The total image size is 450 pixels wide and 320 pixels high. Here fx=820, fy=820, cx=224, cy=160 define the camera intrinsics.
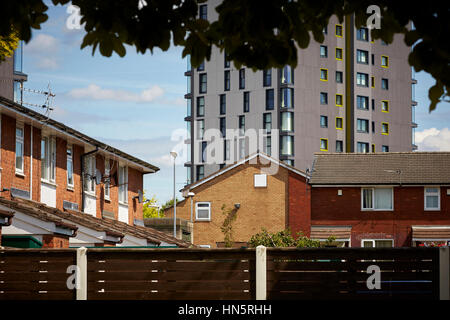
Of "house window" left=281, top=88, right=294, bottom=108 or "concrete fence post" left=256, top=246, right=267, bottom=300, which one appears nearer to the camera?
"concrete fence post" left=256, top=246, right=267, bottom=300

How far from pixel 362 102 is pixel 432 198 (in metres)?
44.1

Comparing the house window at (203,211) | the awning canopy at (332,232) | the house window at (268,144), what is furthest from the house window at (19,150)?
the house window at (268,144)

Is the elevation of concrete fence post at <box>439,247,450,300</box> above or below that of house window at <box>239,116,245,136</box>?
below

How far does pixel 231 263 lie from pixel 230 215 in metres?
42.7

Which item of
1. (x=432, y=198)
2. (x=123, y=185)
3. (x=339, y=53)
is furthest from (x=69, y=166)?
(x=339, y=53)

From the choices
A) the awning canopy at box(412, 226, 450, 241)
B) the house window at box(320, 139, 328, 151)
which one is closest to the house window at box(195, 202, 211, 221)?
the awning canopy at box(412, 226, 450, 241)

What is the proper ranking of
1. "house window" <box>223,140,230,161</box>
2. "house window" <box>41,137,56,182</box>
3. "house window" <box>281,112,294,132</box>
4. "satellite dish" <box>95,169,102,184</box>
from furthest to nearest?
"house window" <box>223,140,230,161</box>, "house window" <box>281,112,294,132</box>, "satellite dish" <box>95,169,102,184</box>, "house window" <box>41,137,56,182</box>

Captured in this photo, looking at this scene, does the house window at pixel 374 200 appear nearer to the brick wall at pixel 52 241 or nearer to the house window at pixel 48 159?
the house window at pixel 48 159

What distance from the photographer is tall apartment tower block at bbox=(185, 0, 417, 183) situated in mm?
91750

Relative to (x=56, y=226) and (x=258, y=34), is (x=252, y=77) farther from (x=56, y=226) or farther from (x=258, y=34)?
(x=258, y=34)

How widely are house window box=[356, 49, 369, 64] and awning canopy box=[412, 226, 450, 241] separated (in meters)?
45.5

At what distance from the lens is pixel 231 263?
655 inches

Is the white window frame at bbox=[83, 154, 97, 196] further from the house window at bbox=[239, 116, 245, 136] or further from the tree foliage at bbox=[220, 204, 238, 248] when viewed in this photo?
the house window at bbox=[239, 116, 245, 136]

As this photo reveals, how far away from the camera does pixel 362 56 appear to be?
96625 millimetres
